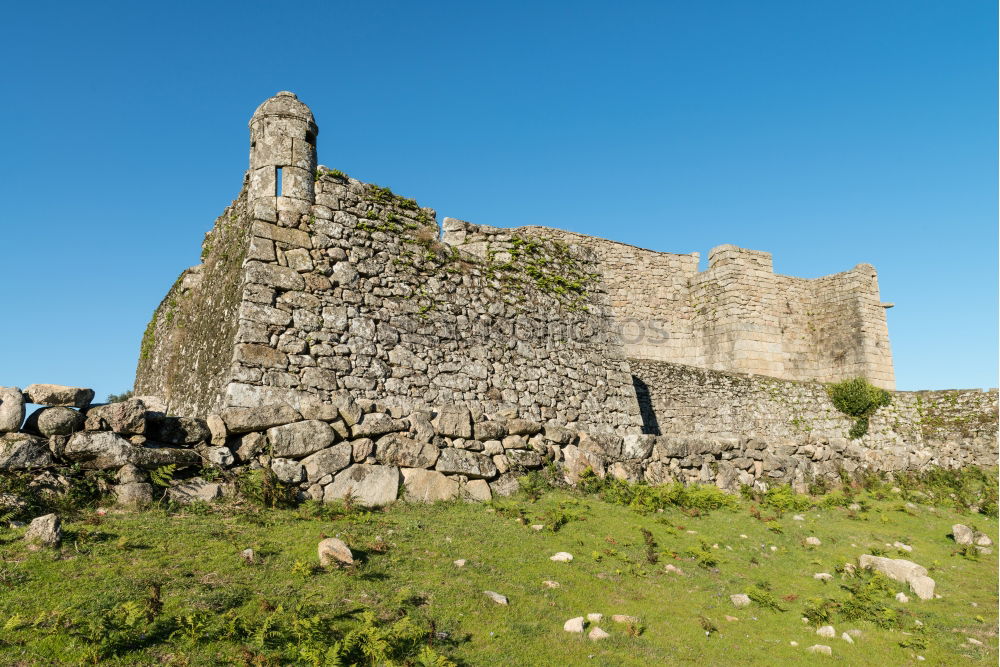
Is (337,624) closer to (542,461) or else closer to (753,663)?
(753,663)

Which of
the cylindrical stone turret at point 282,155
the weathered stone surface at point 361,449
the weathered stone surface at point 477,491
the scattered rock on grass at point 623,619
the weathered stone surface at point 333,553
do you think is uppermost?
the cylindrical stone turret at point 282,155

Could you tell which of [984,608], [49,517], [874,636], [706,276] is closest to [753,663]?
[874,636]

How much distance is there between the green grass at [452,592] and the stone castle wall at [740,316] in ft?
51.6

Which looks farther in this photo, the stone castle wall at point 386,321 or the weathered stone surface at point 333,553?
the stone castle wall at point 386,321

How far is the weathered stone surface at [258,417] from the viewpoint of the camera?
791 cm

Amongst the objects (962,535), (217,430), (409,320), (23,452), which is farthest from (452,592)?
(962,535)

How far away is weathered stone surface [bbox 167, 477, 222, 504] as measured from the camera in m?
7.03

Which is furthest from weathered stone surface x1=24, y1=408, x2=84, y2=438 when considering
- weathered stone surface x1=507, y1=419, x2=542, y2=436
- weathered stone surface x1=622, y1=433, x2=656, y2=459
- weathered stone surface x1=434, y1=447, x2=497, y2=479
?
weathered stone surface x1=622, y1=433, x2=656, y2=459

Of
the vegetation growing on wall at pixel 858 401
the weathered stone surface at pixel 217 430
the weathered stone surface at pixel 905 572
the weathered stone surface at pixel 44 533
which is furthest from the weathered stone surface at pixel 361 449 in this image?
the vegetation growing on wall at pixel 858 401

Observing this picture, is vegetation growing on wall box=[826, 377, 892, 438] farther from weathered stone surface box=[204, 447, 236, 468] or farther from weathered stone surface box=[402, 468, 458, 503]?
weathered stone surface box=[204, 447, 236, 468]

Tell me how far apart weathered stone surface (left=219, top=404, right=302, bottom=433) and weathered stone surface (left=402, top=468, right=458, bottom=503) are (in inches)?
62.9

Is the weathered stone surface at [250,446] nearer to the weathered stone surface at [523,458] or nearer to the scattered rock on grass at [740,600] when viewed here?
the weathered stone surface at [523,458]

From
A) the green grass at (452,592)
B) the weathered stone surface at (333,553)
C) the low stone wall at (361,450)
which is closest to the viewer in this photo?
the green grass at (452,592)

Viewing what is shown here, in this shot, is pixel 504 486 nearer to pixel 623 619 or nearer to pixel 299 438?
pixel 299 438
